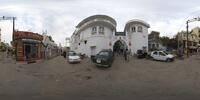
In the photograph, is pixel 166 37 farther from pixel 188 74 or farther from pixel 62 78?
pixel 62 78

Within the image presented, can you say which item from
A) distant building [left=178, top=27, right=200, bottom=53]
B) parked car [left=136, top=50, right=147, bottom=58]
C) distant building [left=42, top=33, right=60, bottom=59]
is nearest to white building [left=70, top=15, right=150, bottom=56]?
parked car [left=136, top=50, right=147, bottom=58]

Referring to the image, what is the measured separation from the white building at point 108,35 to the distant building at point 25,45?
31.4 feet

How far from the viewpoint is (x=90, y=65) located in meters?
35.9

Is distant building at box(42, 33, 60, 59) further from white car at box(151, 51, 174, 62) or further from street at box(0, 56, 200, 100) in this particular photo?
white car at box(151, 51, 174, 62)

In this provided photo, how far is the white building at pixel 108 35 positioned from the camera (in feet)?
154

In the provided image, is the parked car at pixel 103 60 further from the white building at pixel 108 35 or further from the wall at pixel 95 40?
the white building at pixel 108 35

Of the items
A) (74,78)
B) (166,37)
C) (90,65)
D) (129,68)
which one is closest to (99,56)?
(90,65)

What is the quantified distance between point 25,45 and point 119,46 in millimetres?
18149

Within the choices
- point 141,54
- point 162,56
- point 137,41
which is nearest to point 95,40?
point 137,41

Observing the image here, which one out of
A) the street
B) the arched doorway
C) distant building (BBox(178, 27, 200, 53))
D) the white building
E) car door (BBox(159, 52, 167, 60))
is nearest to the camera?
the street

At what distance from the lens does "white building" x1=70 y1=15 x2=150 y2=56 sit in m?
47.0

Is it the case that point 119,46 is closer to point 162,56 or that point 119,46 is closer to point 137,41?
point 137,41

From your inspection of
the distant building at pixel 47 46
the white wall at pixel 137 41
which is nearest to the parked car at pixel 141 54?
the white wall at pixel 137 41

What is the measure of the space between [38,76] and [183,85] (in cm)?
1416
